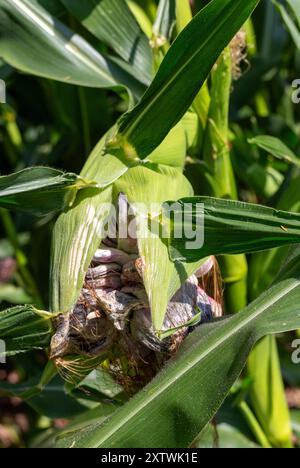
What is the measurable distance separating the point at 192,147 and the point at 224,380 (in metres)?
0.32

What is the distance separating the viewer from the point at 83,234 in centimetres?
67

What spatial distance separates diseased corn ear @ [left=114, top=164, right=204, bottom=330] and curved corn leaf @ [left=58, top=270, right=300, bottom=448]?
0.24ft

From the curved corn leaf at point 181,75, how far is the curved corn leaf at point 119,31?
0.28 metres

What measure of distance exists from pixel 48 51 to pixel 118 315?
1.38ft

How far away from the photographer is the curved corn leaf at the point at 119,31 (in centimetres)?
98

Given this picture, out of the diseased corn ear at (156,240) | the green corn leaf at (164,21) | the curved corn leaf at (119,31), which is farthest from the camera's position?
the curved corn leaf at (119,31)

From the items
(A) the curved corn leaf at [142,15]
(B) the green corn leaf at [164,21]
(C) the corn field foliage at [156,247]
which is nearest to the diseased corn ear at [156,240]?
(C) the corn field foliage at [156,247]

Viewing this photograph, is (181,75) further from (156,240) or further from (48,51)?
(48,51)

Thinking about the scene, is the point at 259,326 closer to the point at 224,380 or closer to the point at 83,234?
the point at 224,380

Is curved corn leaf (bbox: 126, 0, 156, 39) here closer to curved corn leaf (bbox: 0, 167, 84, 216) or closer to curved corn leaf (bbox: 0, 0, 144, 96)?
curved corn leaf (bbox: 0, 0, 144, 96)

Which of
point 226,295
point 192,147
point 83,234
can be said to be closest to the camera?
point 83,234

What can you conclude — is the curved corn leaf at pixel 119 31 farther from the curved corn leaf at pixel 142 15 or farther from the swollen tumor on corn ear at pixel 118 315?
the swollen tumor on corn ear at pixel 118 315

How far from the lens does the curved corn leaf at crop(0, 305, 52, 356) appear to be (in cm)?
67
